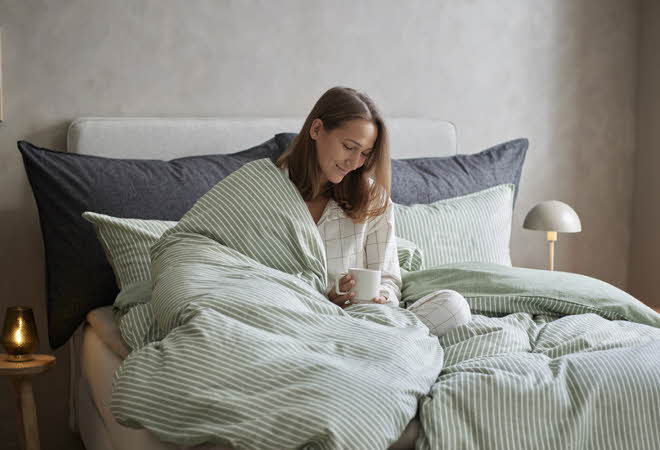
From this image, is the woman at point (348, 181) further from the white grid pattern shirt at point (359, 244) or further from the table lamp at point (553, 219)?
the table lamp at point (553, 219)

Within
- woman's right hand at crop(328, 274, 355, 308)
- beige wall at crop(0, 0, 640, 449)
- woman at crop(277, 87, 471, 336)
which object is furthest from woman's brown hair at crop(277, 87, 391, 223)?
beige wall at crop(0, 0, 640, 449)

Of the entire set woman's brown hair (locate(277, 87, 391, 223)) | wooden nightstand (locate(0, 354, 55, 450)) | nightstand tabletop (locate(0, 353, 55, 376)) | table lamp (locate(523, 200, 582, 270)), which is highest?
woman's brown hair (locate(277, 87, 391, 223))

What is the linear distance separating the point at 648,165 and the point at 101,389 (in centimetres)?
269

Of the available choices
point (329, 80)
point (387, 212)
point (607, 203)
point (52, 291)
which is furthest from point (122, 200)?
point (607, 203)

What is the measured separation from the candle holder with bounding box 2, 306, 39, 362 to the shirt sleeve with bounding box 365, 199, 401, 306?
986 mm

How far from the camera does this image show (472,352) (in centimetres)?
170

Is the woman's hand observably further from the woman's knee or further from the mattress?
the mattress

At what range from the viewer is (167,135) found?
8.80ft

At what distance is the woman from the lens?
2127 mm

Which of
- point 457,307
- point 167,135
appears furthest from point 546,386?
point 167,135

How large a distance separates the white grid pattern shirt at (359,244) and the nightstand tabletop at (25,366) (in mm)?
838

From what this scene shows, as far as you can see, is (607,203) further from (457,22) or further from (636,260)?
(457,22)

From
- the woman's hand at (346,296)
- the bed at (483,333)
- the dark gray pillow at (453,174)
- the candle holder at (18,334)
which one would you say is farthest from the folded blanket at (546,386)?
the candle holder at (18,334)

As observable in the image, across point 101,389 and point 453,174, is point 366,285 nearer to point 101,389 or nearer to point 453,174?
point 101,389
